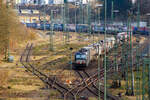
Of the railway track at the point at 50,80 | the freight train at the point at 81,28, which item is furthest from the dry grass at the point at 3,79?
the freight train at the point at 81,28

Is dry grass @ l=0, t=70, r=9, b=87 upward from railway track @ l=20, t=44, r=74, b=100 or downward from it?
upward

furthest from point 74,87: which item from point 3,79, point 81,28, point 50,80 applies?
point 81,28

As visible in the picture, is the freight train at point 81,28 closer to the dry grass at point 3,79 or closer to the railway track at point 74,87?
the railway track at point 74,87

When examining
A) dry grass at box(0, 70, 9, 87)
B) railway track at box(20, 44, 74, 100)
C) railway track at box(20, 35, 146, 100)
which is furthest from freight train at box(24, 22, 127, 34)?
dry grass at box(0, 70, 9, 87)

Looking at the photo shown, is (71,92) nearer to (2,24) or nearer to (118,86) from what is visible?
(118,86)

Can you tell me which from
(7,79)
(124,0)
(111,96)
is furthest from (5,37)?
(124,0)

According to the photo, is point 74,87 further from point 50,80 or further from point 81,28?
point 81,28

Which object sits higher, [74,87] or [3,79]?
[3,79]

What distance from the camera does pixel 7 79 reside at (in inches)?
651

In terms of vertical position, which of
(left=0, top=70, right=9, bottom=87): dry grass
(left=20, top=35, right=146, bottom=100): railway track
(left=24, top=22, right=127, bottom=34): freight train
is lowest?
(left=20, top=35, right=146, bottom=100): railway track

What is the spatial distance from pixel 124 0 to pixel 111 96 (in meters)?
22.5

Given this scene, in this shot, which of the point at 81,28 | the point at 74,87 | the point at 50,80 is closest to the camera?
the point at 74,87

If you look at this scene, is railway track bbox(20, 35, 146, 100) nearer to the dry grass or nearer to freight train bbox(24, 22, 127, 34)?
the dry grass

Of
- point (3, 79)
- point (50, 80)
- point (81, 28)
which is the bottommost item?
point (50, 80)
